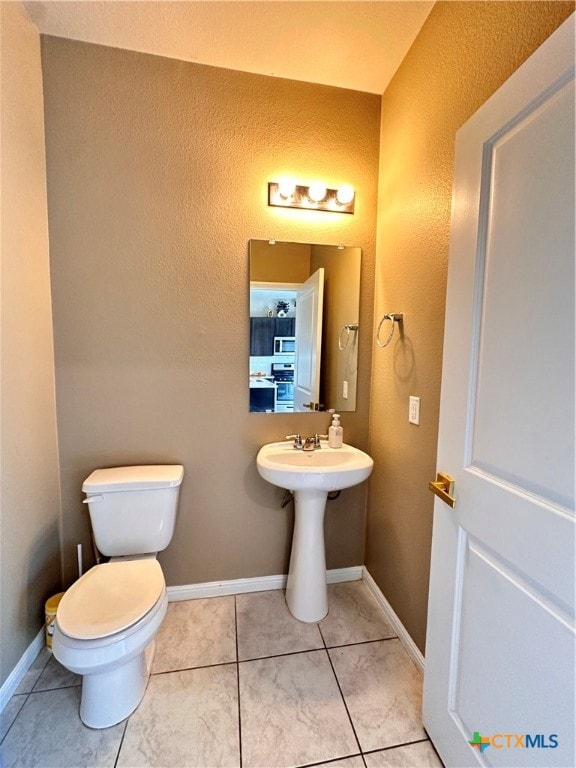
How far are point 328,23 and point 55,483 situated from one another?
7.61 ft

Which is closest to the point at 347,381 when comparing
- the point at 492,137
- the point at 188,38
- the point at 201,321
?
the point at 201,321

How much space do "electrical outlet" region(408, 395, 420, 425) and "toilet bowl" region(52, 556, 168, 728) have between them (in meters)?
1.21

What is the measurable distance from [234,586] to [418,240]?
6.44 feet

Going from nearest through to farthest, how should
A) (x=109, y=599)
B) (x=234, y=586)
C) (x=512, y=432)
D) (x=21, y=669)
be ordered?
1. (x=512, y=432)
2. (x=109, y=599)
3. (x=21, y=669)
4. (x=234, y=586)

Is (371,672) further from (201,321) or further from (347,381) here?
(201,321)

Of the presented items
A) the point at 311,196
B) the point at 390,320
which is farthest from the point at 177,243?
the point at 390,320

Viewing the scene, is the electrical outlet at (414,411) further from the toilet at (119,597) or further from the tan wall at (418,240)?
the toilet at (119,597)

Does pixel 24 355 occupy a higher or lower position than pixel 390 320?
lower

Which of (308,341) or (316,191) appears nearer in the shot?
(316,191)

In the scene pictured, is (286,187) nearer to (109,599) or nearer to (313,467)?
(313,467)

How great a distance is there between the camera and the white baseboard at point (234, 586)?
1814mm

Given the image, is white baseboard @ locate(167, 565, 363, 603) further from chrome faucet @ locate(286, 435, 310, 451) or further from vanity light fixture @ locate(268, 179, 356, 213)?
vanity light fixture @ locate(268, 179, 356, 213)

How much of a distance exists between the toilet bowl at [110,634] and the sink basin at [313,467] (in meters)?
0.62

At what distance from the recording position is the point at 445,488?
1.04 m
